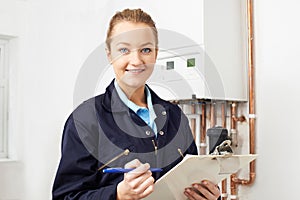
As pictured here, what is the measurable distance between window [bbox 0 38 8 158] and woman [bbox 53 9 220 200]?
85.5 inches

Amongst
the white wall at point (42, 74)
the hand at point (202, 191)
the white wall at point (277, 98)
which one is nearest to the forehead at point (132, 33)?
the hand at point (202, 191)

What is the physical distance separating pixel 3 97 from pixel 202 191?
7.86 ft

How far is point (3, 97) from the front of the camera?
3.20m

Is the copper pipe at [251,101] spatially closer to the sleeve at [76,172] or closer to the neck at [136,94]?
the neck at [136,94]

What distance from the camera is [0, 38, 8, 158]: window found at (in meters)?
3.18

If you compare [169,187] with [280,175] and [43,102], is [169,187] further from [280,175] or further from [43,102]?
[43,102]

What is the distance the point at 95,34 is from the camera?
8.94 feet

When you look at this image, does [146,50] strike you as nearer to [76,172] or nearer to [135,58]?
[135,58]

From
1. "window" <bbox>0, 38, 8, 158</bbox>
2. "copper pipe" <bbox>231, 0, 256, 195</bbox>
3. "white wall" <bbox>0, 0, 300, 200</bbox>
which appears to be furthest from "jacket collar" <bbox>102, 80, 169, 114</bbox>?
"window" <bbox>0, 38, 8, 158</bbox>

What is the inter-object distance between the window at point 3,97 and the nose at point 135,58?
231 cm

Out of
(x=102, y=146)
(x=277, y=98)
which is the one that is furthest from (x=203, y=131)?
(x=102, y=146)

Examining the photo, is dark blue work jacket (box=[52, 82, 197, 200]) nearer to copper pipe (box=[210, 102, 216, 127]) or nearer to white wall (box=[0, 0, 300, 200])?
copper pipe (box=[210, 102, 216, 127])

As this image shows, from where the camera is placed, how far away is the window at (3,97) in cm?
318

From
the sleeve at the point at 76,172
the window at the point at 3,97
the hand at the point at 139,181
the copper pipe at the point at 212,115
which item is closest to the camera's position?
the hand at the point at 139,181
